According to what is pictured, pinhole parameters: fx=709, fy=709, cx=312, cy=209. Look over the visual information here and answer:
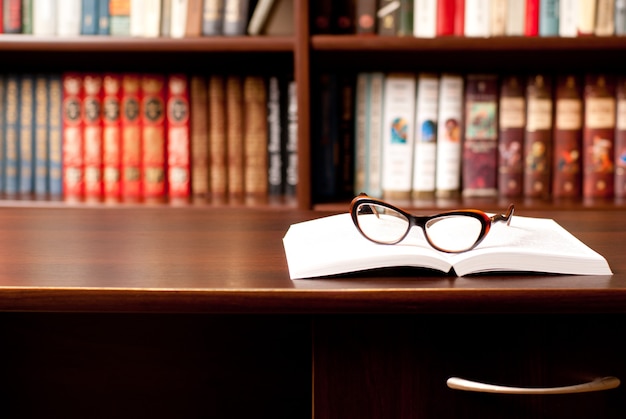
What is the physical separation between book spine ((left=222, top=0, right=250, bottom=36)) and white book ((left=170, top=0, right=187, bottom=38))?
93 mm

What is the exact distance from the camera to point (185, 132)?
5.53 feet

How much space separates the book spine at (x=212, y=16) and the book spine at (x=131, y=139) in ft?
0.73

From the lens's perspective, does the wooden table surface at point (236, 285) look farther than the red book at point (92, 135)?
No

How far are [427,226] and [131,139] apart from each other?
1188 millimetres

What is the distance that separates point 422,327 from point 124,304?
0.25m

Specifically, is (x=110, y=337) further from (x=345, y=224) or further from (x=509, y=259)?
(x=509, y=259)

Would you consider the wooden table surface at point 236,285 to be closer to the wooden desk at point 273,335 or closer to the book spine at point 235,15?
the wooden desk at point 273,335

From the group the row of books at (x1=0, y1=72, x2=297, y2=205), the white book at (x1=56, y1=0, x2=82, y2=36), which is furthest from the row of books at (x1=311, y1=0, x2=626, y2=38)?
the white book at (x1=56, y1=0, x2=82, y2=36)

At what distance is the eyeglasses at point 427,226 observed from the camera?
2.09ft

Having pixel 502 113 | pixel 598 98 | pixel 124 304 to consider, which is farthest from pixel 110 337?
pixel 598 98

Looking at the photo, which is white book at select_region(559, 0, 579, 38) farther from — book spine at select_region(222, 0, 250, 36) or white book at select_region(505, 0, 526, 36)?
book spine at select_region(222, 0, 250, 36)

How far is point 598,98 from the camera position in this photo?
5.36 ft

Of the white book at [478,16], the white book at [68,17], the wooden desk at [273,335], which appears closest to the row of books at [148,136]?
the white book at [68,17]

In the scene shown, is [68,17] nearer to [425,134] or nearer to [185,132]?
[185,132]
